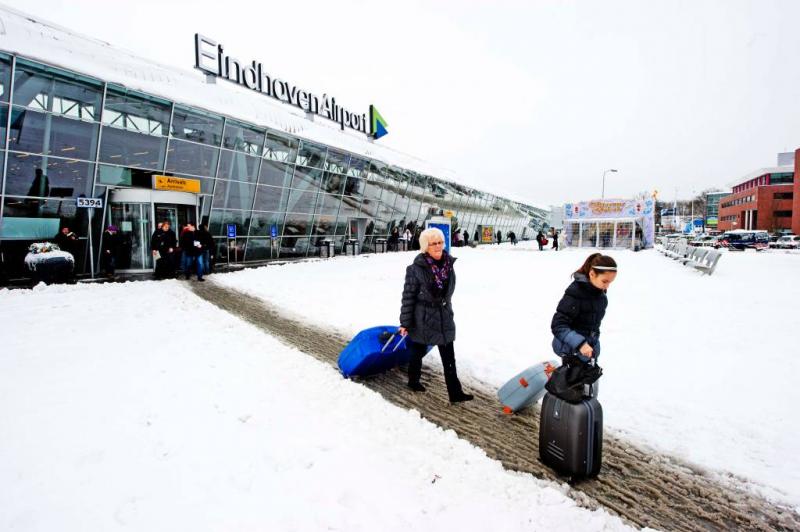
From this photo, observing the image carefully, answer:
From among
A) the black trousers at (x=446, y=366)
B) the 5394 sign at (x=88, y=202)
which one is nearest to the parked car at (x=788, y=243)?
the black trousers at (x=446, y=366)

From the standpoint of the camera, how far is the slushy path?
8.45 ft

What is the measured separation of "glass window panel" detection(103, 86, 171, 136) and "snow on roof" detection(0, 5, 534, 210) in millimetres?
547

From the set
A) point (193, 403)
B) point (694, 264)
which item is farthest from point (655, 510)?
point (694, 264)

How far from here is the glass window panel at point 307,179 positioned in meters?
21.1

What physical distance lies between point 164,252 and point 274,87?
576 inches

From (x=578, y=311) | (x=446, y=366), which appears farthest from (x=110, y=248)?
(x=578, y=311)

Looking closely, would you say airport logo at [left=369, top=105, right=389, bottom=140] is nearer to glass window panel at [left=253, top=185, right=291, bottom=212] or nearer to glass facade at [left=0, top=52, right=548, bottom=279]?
glass facade at [left=0, top=52, right=548, bottom=279]

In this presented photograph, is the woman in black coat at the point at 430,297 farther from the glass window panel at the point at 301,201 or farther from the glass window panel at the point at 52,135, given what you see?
the glass window panel at the point at 301,201

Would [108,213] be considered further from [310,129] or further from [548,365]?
[548,365]

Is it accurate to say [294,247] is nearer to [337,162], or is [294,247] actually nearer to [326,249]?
[326,249]

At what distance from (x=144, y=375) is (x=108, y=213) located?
12.7 m

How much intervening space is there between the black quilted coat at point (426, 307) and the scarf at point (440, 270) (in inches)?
1.2

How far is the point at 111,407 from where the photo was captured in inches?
146

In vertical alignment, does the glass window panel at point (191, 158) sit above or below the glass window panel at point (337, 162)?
below
